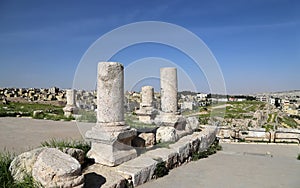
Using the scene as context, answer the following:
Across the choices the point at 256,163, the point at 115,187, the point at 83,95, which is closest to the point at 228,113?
the point at 83,95

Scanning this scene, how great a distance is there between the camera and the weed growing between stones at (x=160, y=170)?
5952mm

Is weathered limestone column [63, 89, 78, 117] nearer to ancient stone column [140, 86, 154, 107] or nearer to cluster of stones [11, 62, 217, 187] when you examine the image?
ancient stone column [140, 86, 154, 107]

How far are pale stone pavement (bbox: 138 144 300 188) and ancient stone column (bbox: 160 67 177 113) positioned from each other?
90.4 inches

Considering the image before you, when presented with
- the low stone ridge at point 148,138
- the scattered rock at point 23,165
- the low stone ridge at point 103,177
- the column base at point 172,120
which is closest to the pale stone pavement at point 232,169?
the low stone ridge at point 103,177

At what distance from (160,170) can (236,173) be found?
210cm

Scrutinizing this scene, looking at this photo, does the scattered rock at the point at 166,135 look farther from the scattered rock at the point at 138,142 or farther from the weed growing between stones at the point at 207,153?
the scattered rock at the point at 138,142

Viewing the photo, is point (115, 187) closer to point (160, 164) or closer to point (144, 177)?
point (144, 177)

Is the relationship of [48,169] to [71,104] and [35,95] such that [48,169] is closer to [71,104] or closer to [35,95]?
[71,104]

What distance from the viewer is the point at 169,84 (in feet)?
30.4

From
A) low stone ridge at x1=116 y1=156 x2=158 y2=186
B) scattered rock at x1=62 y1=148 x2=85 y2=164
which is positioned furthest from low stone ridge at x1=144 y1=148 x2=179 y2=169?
scattered rock at x1=62 y1=148 x2=85 y2=164

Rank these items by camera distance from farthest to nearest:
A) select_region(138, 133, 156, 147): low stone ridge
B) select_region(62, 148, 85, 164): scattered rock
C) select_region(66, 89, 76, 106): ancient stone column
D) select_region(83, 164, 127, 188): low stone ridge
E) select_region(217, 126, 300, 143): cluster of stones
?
select_region(66, 89, 76, 106): ancient stone column
select_region(217, 126, 300, 143): cluster of stones
select_region(138, 133, 156, 147): low stone ridge
select_region(62, 148, 85, 164): scattered rock
select_region(83, 164, 127, 188): low stone ridge

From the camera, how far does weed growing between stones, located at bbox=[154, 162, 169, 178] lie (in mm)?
5952

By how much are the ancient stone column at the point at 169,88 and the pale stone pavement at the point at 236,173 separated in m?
2.30

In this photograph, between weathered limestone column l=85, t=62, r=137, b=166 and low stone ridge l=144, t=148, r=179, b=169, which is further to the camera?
low stone ridge l=144, t=148, r=179, b=169
